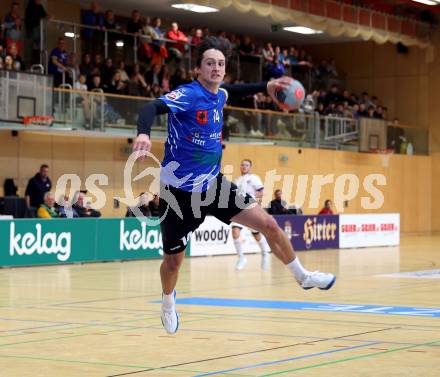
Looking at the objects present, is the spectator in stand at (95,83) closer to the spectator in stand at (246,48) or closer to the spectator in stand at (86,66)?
the spectator in stand at (86,66)

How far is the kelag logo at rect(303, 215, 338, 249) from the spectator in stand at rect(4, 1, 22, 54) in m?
10.4

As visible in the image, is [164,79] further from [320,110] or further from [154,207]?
[320,110]

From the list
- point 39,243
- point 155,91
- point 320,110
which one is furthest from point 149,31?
point 39,243

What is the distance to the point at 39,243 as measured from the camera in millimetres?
22500

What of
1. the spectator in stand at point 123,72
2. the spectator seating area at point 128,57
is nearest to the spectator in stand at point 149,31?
the spectator seating area at point 128,57

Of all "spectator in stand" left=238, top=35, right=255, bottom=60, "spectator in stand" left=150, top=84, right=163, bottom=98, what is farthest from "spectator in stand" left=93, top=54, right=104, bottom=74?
"spectator in stand" left=238, top=35, right=255, bottom=60

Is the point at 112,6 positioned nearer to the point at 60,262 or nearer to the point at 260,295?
the point at 60,262

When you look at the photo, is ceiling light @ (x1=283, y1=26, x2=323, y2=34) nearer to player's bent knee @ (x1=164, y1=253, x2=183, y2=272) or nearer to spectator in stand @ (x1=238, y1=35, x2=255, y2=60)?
spectator in stand @ (x1=238, y1=35, x2=255, y2=60)

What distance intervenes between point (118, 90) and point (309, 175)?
37.9ft

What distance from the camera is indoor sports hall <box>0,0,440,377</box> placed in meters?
9.46

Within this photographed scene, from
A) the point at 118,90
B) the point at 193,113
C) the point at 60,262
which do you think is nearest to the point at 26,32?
the point at 118,90

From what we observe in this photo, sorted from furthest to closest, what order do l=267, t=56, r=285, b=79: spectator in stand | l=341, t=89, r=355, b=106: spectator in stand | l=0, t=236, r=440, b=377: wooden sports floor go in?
1. l=341, t=89, r=355, b=106: spectator in stand
2. l=267, t=56, r=285, b=79: spectator in stand
3. l=0, t=236, r=440, b=377: wooden sports floor

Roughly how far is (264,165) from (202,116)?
91.3ft

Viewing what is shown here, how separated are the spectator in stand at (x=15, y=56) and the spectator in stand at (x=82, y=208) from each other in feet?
12.6
